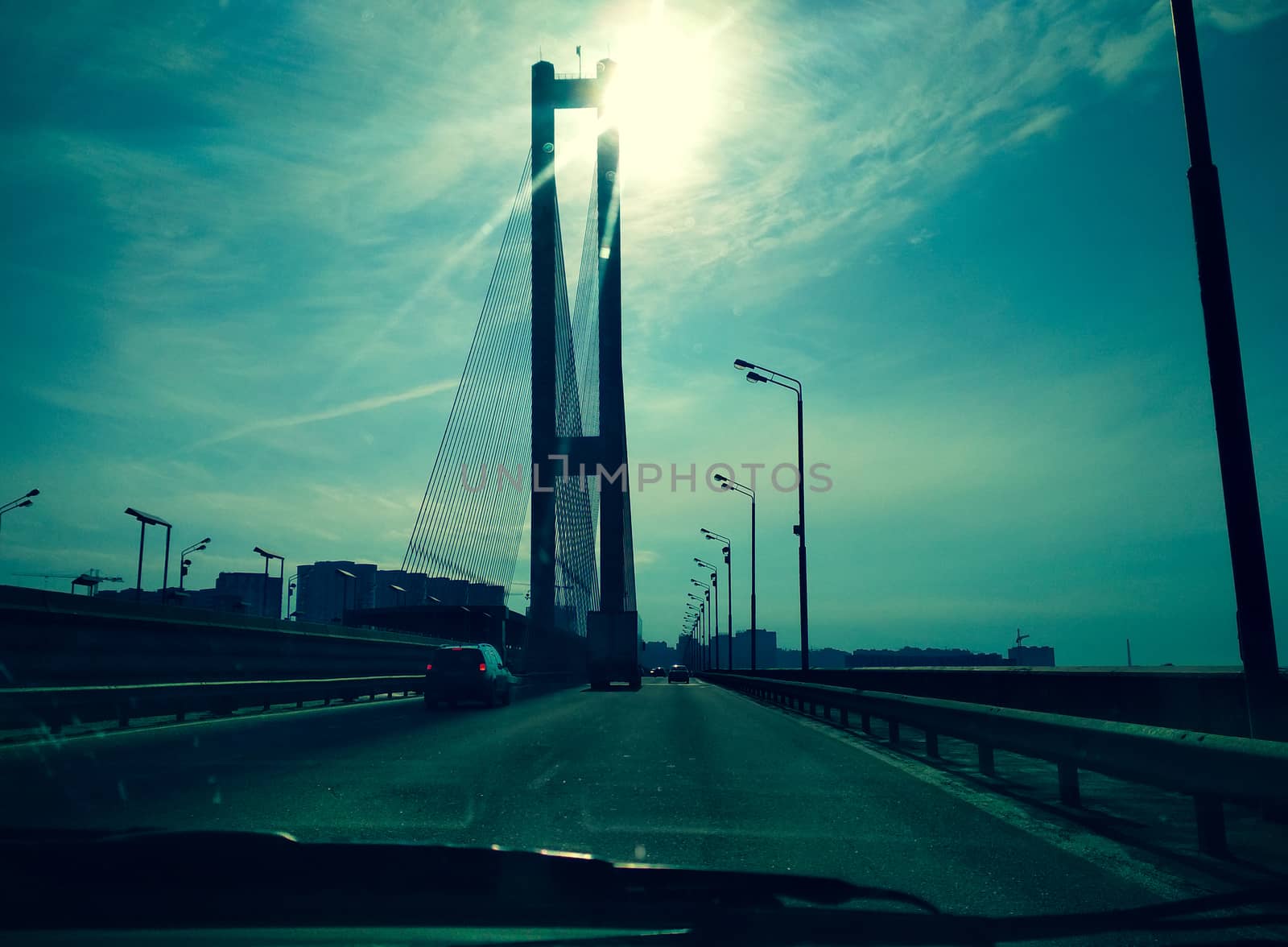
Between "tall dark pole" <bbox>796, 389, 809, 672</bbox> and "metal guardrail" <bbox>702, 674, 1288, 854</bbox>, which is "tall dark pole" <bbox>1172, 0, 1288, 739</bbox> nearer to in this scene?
"metal guardrail" <bbox>702, 674, 1288, 854</bbox>

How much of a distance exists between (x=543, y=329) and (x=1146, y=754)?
35.1 m

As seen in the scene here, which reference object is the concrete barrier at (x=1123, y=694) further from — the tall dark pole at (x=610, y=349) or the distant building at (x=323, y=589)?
the distant building at (x=323, y=589)

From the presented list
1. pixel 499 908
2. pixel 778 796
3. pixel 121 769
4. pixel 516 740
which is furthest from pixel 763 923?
pixel 516 740

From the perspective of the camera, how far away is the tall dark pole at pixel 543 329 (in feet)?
133

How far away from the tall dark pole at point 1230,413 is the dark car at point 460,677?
63.8 ft

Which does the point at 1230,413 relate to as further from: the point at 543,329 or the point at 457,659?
Answer: the point at 543,329

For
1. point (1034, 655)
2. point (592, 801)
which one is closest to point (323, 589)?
point (1034, 655)

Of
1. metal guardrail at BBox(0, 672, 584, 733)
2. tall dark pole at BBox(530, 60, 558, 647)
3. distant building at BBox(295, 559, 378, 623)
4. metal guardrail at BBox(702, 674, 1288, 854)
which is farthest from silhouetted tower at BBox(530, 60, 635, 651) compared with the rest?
distant building at BBox(295, 559, 378, 623)

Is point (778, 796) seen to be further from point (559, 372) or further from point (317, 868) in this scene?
point (559, 372)

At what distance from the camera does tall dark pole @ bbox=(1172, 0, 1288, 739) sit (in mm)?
7840

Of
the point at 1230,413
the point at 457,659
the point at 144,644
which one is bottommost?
the point at 457,659

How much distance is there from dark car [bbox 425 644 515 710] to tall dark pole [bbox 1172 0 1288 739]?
63.8 feet

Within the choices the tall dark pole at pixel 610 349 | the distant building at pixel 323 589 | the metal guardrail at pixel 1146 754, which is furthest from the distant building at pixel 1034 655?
the metal guardrail at pixel 1146 754

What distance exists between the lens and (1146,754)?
6645mm
